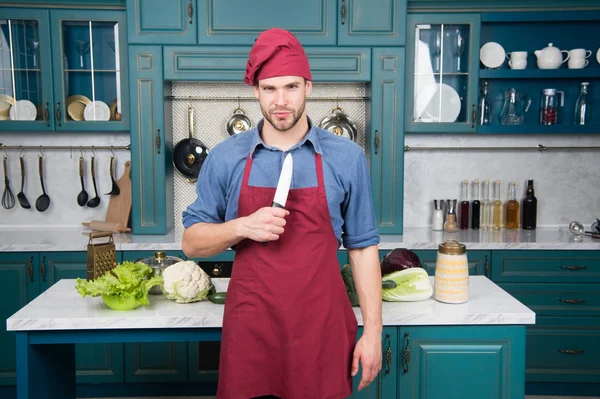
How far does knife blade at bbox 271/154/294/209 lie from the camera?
5.21 feet

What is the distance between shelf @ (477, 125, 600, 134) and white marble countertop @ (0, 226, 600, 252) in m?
0.68

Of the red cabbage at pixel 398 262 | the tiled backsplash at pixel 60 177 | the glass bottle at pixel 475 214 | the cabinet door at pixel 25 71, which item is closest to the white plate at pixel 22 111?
the cabinet door at pixel 25 71

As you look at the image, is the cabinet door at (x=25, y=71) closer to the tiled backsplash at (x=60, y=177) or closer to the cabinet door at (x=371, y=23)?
the tiled backsplash at (x=60, y=177)

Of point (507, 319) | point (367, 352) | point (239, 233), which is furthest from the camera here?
point (507, 319)

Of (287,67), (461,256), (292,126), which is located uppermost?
(287,67)

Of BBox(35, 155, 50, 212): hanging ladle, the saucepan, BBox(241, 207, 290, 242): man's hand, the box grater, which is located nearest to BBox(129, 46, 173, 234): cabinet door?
BBox(35, 155, 50, 212): hanging ladle

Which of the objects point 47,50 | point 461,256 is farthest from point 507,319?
point 47,50

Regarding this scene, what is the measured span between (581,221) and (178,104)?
304 centimetres

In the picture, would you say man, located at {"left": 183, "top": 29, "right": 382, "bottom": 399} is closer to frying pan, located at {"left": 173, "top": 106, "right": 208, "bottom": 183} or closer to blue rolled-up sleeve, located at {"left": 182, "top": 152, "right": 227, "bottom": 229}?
blue rolled-up sleeve, located at {"left": 182, "top": 152, "right": 227, "bottom": 229}

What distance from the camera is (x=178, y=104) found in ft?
14.0

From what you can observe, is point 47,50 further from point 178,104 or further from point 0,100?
point 178,104

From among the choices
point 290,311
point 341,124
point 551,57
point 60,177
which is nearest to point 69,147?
point 60,177

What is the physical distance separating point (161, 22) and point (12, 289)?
74.5 inches

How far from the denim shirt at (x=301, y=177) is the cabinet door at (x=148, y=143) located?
217 cm
